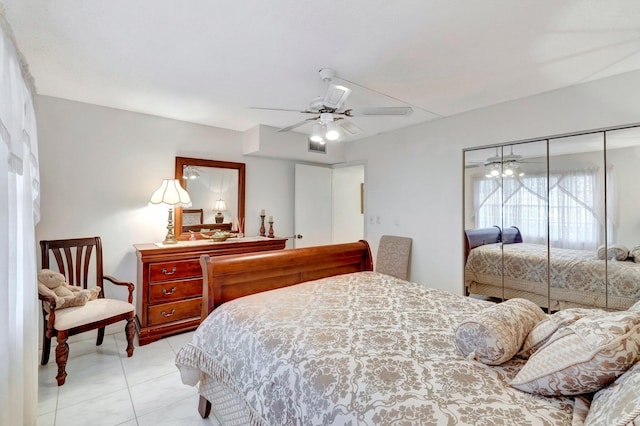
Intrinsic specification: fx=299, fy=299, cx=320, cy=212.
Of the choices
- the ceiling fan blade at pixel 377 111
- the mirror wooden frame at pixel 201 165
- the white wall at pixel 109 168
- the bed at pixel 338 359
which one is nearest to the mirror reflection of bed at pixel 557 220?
the bed at pixel 338 359

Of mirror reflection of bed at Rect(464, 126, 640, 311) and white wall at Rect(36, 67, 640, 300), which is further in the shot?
white wall at Rect(36, 67, 640, 300)

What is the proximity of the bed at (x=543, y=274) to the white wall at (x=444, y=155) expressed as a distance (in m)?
0.21

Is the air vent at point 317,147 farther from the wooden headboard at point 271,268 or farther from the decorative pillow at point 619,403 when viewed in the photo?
the decorative pillow at point 619,403

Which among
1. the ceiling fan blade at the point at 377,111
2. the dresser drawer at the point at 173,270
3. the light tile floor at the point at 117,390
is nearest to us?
the light tile floor at the point at 117,390

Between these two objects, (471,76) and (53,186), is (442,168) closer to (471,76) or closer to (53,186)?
(471,76)

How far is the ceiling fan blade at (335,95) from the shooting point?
198 centimetres

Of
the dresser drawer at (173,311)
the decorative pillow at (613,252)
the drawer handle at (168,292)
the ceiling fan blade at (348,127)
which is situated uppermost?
the ceiling fan blade at (348,127)

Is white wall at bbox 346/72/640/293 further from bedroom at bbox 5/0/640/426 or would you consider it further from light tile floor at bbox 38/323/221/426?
light tile floor at bbox 38/323/221/426

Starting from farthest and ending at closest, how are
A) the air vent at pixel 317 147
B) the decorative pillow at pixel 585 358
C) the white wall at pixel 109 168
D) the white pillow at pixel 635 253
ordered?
1. the air vent at pixel 317 147
2. the white wall at pixel 109 168
3. the white pillow at pixel 635 253
4. the decorative pillow at pixel 585 358

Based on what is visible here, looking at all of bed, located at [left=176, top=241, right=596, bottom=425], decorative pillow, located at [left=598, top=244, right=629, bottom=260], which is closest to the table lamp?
bed, located at [left=176, top=241, right=596, bottom=425]

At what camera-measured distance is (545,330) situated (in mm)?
1268

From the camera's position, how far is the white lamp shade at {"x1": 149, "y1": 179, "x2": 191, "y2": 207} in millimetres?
3219

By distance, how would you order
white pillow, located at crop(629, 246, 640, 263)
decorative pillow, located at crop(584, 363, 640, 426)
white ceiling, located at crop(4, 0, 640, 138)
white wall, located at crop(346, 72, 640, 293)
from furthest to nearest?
white wall, located at crop(346, 72, 640, 293) < white pillow, located at crop(629, 246, 640, 263) < white ceiling, located at crop(4, 0, 640, 138) < decorative pillow, located at crop(584, 363, 640, 426)

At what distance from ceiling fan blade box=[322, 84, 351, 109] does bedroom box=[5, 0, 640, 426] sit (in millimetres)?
326
